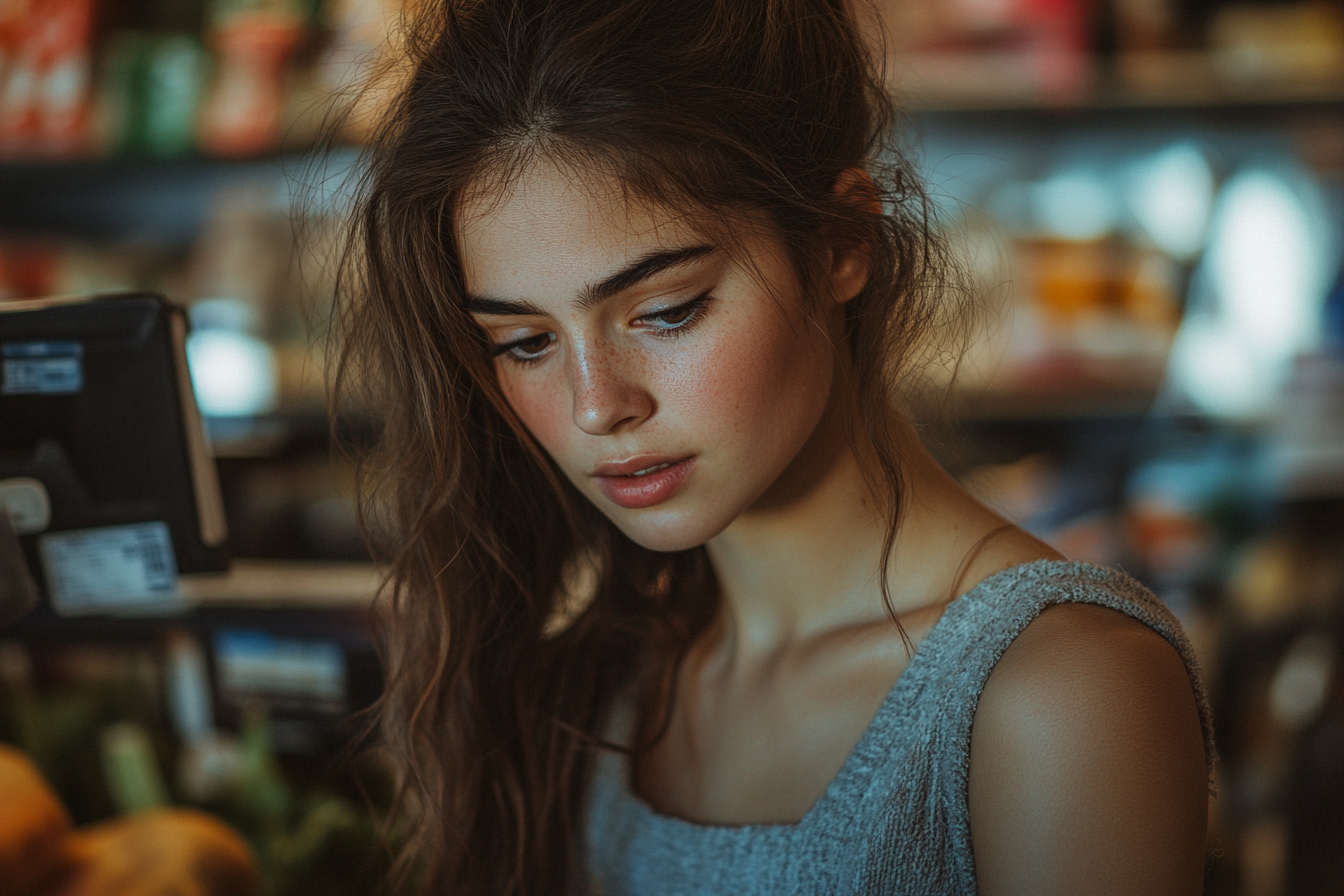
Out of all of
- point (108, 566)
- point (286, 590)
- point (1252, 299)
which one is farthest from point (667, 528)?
point (1252, 299)

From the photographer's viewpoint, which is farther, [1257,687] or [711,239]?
[1257,687]

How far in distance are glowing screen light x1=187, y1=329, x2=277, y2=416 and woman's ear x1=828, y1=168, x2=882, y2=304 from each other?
50.5 inches

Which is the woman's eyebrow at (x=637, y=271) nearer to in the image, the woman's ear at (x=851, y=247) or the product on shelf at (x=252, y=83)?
the woman's ear at (x=851, y=247)

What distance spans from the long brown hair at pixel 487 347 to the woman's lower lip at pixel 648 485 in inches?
5.7

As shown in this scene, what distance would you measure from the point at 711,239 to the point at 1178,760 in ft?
1.39

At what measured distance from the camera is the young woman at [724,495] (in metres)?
0.66

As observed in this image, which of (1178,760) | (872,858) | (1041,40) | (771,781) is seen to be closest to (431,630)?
(771,781)

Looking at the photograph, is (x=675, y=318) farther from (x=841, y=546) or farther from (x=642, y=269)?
(x=841, y=546)

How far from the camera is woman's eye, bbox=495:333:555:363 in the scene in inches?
29.2

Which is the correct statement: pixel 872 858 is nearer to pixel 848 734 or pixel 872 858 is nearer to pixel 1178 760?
pixel 848 734

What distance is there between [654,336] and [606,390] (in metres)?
0.05

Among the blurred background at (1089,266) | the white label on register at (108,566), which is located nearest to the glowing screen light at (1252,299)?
the blurred background at (1089,266)

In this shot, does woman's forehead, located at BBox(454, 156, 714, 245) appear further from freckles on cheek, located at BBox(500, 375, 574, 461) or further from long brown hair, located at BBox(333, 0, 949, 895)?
freckles on cheek, located at BBox(500, 375, 574, 461)

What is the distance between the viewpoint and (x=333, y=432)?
88 cm
